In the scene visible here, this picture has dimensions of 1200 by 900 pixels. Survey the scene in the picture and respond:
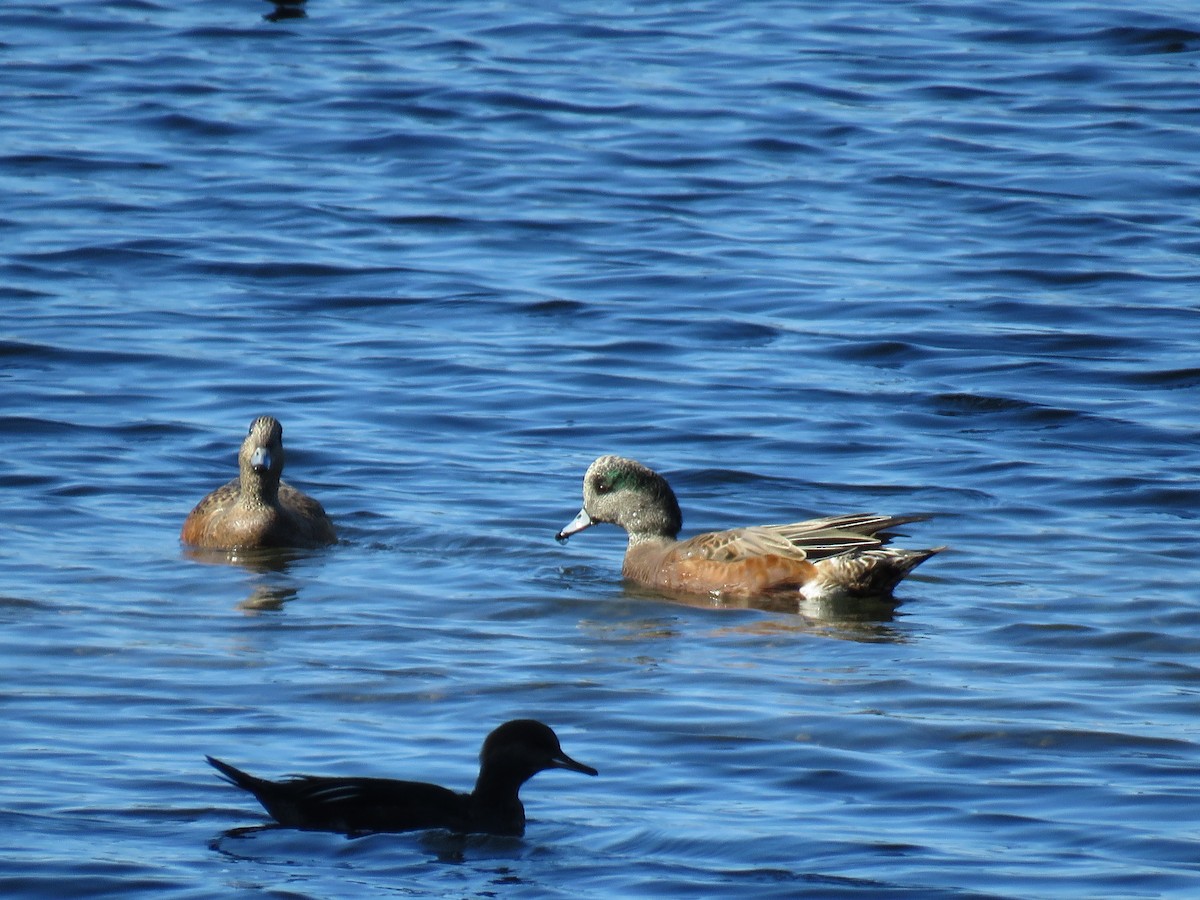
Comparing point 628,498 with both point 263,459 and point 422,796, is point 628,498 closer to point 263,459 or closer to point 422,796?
point 263,459

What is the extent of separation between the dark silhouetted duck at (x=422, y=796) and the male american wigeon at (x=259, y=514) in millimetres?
4954

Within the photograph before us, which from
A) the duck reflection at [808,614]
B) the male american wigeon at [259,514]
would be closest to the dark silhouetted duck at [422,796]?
the duck reflection at [808,614]

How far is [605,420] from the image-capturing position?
602 inches

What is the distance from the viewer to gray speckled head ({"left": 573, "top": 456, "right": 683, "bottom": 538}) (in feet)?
41.0

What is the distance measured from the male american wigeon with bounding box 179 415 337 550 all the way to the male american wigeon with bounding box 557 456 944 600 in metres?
1.49

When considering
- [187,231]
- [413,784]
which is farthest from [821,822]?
[187,231]

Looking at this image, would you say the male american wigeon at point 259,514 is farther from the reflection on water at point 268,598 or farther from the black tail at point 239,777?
the black tail at point 239,777

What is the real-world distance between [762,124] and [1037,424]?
972 centimetres

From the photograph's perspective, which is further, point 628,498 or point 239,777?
point 628,498

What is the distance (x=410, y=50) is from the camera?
2745 cm

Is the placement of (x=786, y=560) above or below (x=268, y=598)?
above

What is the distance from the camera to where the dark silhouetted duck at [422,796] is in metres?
7.41

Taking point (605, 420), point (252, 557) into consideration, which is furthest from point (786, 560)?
point (605, 420)

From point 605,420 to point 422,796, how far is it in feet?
25.9
